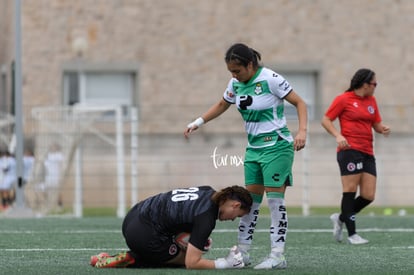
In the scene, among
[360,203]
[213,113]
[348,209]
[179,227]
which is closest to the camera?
[179,227]

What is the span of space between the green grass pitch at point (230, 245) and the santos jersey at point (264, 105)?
1.08 meters

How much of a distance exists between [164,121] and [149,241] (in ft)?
62.8

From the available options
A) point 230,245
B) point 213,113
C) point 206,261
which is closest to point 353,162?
point 230,245

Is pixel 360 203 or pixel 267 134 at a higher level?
pixel 267 134

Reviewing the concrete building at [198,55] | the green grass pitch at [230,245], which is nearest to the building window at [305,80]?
the concrete building at [198,55]

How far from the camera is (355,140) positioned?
478 inches

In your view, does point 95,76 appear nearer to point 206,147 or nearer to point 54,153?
point 206,147

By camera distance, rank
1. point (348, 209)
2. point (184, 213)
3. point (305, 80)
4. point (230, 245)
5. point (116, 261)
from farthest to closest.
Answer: point (305, 80), point (348, 209), point (230, 245), point (116, 261), point (184, 213)

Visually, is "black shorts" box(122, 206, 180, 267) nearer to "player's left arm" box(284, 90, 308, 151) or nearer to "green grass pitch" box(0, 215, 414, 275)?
"green grass pitch" box(0, 215, 414, 275)

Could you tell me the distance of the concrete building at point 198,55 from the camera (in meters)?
28.1

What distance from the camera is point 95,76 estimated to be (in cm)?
2873

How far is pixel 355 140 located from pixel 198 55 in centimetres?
1687

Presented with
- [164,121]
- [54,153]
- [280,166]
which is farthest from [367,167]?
[164,121]

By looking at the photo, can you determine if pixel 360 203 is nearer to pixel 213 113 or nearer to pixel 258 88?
pixel 213 113
